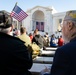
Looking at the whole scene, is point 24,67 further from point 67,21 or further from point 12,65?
point 67,21

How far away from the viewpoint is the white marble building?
3734 cm

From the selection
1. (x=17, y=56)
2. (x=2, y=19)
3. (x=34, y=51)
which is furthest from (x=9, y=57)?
(x=34, y=51)

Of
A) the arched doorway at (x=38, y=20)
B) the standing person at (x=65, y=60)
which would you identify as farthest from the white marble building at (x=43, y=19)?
the standing person at (x=65, y=60)

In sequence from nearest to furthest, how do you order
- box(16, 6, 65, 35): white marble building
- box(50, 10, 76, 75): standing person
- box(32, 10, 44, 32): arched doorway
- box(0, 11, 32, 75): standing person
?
box(50, 10, 76, 75): standing person
box(0, 11, 32, 75): standing person
box(16, 6, 65, 35): white marble building
box(32, 10, 44, 32): arched doorway

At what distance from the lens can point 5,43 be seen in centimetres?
225

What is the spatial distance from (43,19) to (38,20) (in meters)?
0.90

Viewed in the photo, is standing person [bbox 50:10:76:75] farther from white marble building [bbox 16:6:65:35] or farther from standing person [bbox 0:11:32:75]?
white marble building [bbox 16:6:65:35]

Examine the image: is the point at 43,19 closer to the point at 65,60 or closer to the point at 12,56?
the point at 12,56

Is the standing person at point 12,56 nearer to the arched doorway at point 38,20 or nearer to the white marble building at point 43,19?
the white marble building at point 43,19

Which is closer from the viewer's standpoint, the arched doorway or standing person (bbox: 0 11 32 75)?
standing person (bbox: 0 11 32 75)

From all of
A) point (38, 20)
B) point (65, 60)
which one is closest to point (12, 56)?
point (65, 60)

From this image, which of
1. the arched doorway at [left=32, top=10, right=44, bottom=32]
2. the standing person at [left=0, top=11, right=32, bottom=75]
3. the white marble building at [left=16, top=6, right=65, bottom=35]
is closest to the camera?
the standing person at [left=0, top=11, right=32, bottom=75]

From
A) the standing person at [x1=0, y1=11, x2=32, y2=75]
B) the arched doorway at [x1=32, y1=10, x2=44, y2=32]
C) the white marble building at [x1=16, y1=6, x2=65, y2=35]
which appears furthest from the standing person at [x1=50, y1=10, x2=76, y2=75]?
the arched doorway at [x1=32, y1=10, x2=44, y2=32]

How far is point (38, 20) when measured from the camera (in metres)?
41.7
